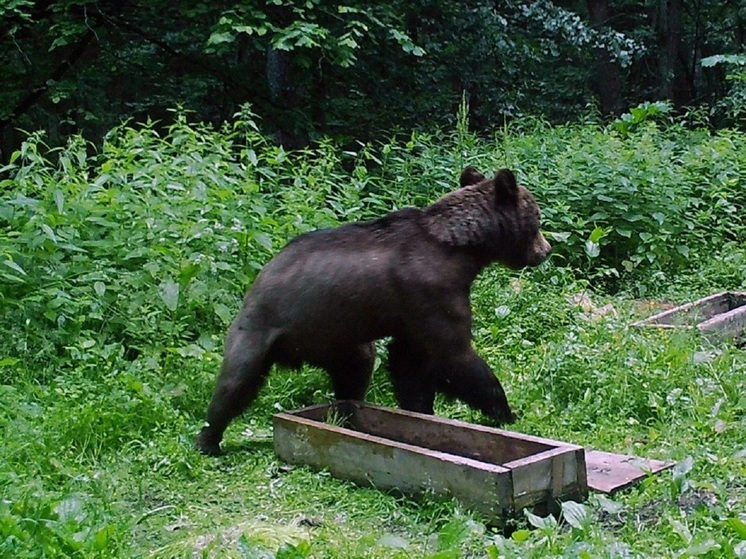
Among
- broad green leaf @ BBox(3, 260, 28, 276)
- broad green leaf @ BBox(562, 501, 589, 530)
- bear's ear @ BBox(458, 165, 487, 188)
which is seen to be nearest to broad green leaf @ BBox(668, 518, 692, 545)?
broad green leaf @ BBox(562, 501, 589, 530)

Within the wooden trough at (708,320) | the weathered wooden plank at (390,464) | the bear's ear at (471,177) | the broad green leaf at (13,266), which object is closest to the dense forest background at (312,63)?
the broad green leaf at (13,266)

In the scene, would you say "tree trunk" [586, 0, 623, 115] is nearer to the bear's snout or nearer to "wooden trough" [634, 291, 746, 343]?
"wooden trough" [634, 291, 746, 343]

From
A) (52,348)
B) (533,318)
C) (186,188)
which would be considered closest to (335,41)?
(186,188)

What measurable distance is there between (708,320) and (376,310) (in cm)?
344

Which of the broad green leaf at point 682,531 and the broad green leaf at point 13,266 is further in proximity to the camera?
the broad green leaf at point 13,266

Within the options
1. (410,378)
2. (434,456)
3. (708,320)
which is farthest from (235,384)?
(708,320)

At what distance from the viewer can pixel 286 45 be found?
12234 millimetres

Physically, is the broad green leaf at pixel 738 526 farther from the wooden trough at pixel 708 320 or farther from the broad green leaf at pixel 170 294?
the broad green leaf at pixel 170 294

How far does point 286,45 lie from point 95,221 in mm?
4947

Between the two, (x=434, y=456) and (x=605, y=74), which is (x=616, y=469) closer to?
(x=434, y=456)

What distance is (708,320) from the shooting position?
8.02 meters

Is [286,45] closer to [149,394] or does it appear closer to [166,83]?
[166,83]

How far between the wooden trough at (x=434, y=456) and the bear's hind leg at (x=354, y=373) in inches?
14.3

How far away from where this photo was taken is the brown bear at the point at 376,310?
5.81m
